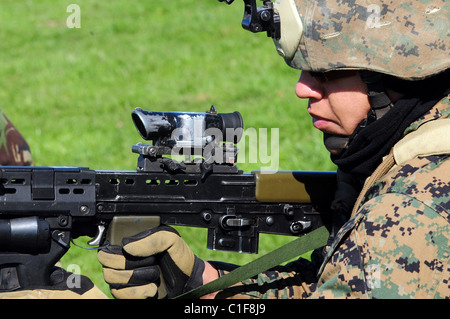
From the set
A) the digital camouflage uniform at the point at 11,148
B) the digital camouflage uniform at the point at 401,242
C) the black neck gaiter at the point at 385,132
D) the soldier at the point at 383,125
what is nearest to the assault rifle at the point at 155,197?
the soldier at the point at 383,125

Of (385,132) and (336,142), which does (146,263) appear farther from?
(385,132)

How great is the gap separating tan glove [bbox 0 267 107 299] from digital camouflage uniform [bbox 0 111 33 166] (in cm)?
166

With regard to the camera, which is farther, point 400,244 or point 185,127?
point 185,127

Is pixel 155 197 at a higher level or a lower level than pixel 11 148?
lower

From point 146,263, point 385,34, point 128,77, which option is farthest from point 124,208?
point 128,77

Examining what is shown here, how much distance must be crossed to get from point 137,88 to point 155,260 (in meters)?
6.42

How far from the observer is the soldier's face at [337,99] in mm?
3422

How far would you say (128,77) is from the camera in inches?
422

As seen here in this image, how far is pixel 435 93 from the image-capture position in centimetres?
332

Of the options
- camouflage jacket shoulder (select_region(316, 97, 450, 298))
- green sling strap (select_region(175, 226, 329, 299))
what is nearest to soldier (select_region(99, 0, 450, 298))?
camouflage jacket shoulder (select_region(316, 97, 450, 298))

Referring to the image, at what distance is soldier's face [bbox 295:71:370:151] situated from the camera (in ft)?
11.2

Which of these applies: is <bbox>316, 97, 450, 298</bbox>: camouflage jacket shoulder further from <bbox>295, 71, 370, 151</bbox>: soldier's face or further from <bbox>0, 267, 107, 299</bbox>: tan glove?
<bbox>0, 267, 107, 299</bbox>: tan glove

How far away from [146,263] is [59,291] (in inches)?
19.4
